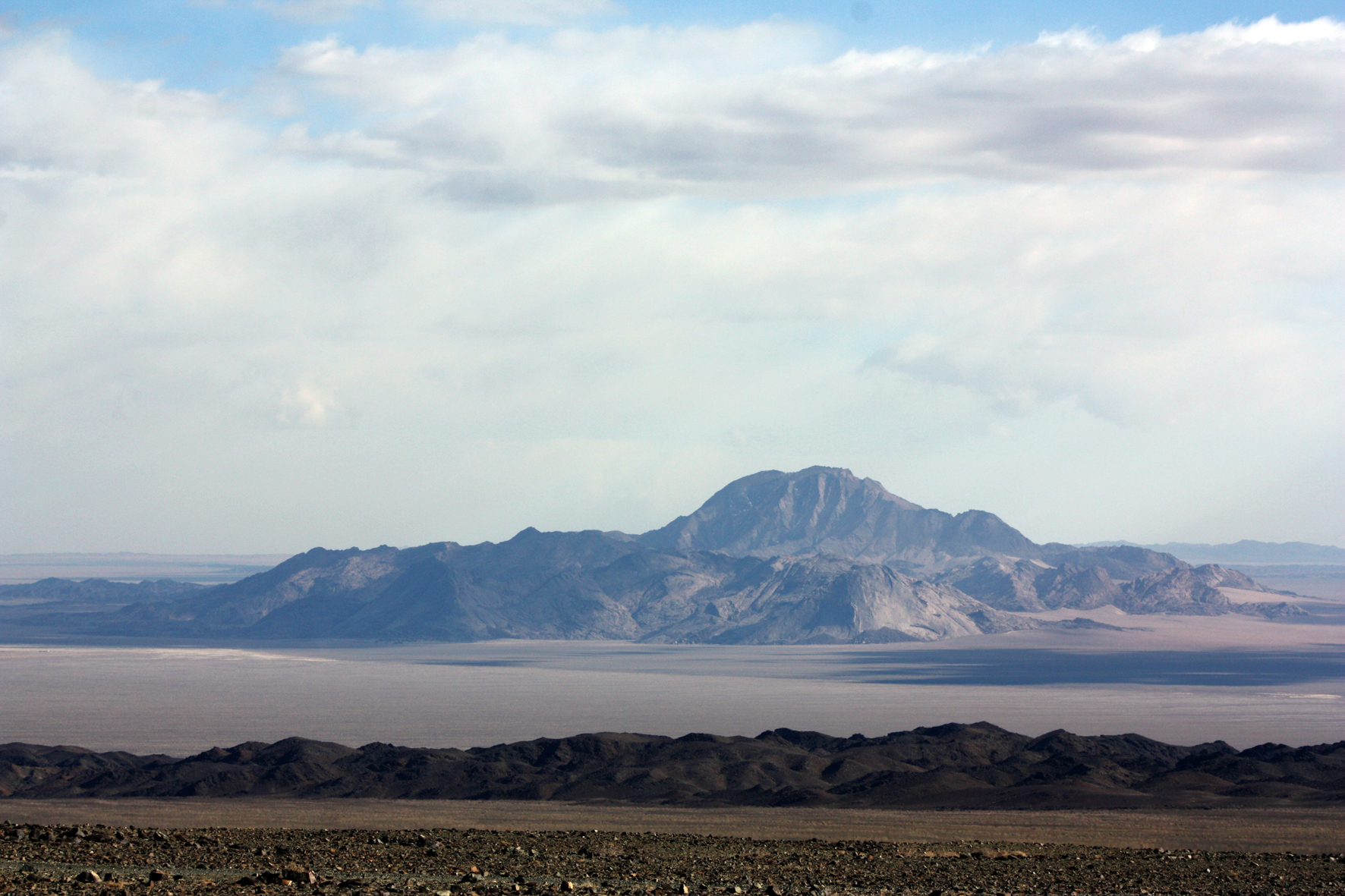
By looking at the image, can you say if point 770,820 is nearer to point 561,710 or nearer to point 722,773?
point 722,773

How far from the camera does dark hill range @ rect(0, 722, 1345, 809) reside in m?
72.6

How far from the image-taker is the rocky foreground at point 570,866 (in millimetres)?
19938

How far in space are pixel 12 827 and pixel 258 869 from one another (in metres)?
8.04

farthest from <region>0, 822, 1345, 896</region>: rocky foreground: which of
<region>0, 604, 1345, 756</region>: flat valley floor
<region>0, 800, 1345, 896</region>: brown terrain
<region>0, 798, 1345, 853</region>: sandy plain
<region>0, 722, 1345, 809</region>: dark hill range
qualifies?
<region>0, 604, 1345, 756</region>: flat valley floor

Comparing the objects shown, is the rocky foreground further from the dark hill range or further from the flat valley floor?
the flat valley floor

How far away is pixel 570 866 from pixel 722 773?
57.5 metres

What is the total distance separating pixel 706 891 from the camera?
20.6 m

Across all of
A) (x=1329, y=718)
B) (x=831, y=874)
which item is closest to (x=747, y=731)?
(x=1329, y=718)

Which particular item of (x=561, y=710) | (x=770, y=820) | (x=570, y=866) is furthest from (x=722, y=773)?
(x=561, y=710)

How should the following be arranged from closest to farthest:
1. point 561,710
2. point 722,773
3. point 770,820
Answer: point 770,820 < point 722,773 < point 561,710

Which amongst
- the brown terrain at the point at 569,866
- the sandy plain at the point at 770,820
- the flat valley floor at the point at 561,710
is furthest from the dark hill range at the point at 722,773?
the brown terrain at the point at 569,866

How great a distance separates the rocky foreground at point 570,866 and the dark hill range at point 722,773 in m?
40.6

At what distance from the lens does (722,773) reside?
81375 mm

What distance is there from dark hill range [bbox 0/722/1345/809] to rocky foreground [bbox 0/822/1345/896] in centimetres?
4061
